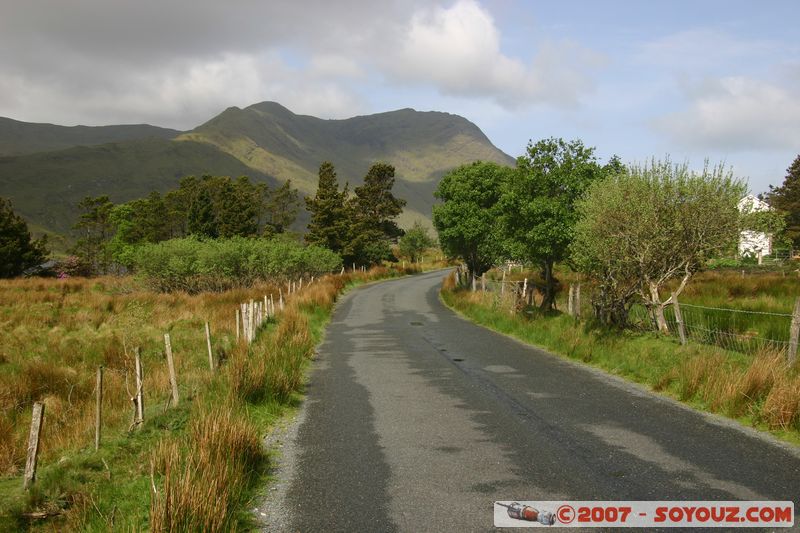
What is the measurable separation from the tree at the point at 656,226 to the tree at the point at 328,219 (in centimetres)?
5358

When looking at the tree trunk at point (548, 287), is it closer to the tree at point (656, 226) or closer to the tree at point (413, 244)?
the tree at point (656, 226)

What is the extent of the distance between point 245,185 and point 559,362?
86.4 m

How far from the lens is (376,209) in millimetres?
87812

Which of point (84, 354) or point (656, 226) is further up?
point (656, 226)

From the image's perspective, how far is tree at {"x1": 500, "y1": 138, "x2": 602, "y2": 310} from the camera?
1950 centimetres

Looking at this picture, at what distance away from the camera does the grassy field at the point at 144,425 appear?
5.20m

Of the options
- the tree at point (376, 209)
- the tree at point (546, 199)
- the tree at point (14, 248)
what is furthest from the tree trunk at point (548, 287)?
the tree at point (376, 209)

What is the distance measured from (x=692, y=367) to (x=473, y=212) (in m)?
27.0

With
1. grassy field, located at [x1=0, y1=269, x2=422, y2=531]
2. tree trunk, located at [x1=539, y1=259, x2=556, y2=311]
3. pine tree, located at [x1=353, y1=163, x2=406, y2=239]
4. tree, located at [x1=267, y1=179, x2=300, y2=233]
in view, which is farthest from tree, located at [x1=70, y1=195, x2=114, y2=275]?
tree trunk, located at [x1=539, y1=259, x2=556, y2=311]

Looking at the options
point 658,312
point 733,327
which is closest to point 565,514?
point 658,312

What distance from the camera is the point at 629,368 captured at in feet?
41.5

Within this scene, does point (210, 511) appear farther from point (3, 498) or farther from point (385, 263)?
point (385, 263)

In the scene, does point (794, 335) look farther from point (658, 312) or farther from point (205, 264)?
point (205, 264)

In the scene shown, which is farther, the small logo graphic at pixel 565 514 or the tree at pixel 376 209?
the tree at pixel 376 209
